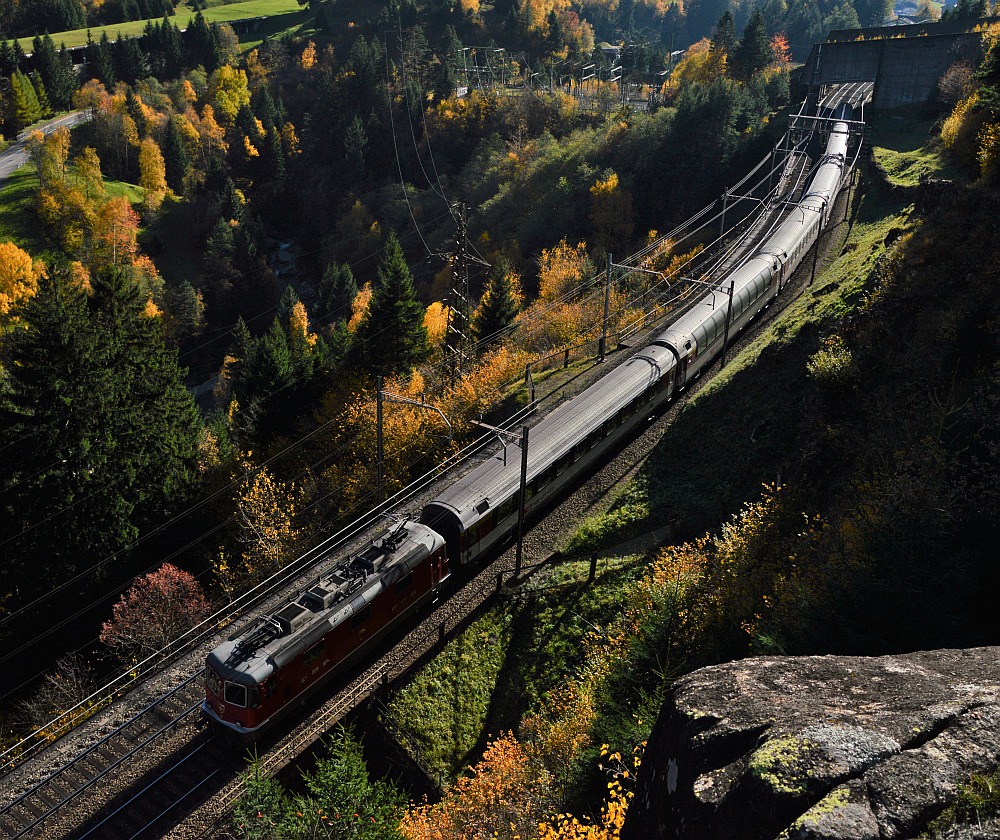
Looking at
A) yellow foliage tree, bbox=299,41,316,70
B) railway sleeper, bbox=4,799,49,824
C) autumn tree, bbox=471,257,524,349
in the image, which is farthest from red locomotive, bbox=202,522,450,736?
yellow foliage tree, bbox=299,41,316,70

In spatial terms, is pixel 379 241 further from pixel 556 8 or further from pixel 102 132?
pixel 556 8

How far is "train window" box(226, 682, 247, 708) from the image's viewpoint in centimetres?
1997

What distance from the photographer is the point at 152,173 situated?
117 meters

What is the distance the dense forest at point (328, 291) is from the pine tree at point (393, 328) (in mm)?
199

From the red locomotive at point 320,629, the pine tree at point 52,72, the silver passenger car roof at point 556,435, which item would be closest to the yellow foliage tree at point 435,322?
the silver passenger car roof at point 556,435

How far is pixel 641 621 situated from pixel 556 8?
185 metres

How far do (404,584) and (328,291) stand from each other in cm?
7697

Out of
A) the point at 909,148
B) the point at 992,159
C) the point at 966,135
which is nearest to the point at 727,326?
the point at 992,159

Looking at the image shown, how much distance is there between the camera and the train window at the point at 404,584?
2380 cm

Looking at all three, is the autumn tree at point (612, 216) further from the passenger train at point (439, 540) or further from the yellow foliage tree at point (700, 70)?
the passenger train at point (439, 540)

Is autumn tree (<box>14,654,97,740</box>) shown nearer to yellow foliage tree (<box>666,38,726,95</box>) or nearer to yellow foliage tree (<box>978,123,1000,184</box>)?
yellow foliage tree (<box>978,123,1000,184</box>)

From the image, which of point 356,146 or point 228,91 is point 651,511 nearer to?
point 356,146

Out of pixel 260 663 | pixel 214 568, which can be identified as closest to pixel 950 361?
pixel 260 663

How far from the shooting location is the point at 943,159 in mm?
55156
